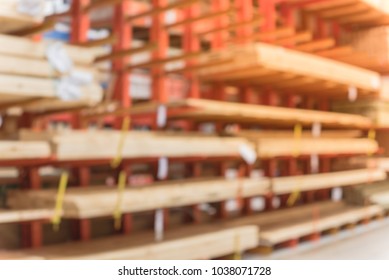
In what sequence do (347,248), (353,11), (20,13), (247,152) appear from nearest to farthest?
(20,13), (247,152), (347,248), (353,11)

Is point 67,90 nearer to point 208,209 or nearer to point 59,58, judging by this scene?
point 59,58

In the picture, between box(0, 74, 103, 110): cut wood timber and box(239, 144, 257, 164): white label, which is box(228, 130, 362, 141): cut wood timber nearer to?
box(239, 144, 257, 164): white label

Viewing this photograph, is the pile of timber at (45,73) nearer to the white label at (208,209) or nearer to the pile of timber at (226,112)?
the pile of timber at (226,112)

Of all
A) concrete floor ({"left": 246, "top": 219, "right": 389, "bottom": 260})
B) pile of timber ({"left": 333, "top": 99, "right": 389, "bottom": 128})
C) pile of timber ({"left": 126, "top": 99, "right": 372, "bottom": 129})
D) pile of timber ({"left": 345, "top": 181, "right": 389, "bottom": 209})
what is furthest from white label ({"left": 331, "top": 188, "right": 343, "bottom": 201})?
pile of timber ({"left": 126, "top": 99, "right": 372, "bottom": 129})

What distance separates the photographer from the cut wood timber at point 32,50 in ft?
7.75

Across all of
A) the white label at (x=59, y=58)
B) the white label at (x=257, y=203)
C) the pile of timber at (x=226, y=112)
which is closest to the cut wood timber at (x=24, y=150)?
the white label at (x=59, y=58)

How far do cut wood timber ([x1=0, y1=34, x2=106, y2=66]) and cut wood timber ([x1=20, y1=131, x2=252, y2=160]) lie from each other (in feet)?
1.22

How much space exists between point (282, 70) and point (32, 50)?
1.87m

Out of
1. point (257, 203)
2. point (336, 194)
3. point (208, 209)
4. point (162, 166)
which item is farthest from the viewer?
point (336, 194)

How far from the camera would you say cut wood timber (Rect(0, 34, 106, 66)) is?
2361mm

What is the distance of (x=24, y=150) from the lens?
2520 mm

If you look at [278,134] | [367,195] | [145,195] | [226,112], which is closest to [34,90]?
[145,195]

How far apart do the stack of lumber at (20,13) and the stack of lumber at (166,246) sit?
1.10 metres

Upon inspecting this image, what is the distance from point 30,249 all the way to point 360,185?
12.9 ft
